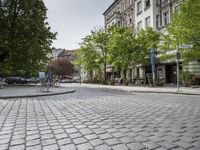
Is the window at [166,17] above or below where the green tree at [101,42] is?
above

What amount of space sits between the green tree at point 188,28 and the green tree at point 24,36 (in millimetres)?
17600

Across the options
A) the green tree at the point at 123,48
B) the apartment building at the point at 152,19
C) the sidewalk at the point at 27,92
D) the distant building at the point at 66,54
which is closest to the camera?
the sidewalk at the point at 27,92

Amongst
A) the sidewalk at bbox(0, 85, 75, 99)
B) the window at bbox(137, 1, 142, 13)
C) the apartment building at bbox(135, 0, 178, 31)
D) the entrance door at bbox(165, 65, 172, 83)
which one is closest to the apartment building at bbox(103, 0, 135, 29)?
the window at bbox(137, 1, 142, 13)

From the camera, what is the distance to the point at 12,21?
34.0 meters

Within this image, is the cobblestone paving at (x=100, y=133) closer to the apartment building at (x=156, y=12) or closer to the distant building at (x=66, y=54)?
the apartment building at (x=156, y=12)

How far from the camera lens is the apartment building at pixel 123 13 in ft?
155

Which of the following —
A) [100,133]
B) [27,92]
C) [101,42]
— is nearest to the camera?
[100,133]

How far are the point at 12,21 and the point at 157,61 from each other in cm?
1987

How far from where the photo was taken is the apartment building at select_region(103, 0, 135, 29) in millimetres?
47222

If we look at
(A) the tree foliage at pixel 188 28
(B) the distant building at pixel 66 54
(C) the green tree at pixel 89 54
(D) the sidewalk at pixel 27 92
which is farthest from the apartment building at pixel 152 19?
(B) the distant building at pixel 66 54

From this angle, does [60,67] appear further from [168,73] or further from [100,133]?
[100,133]

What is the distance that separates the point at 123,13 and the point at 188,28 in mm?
30568

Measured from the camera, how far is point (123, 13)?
51.6m

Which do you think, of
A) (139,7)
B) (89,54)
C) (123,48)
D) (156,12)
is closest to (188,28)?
(123,48)
